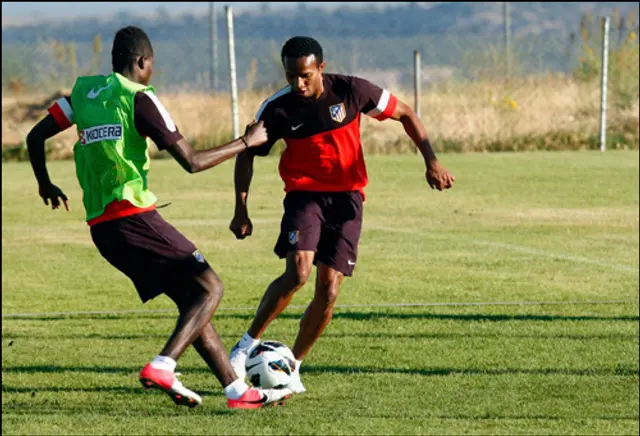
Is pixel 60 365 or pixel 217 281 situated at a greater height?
pixel 217 281

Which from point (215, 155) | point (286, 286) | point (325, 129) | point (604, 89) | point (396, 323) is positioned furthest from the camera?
point (604, 89)

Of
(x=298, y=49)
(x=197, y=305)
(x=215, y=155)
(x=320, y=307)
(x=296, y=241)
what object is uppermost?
(x=298, y=49)

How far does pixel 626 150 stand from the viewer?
2838cm

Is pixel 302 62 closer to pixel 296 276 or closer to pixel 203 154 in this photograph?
pixel 203 154

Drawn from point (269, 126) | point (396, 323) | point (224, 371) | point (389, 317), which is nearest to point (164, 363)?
point (224, 371)

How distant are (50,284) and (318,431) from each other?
7217 mm

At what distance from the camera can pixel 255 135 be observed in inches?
267

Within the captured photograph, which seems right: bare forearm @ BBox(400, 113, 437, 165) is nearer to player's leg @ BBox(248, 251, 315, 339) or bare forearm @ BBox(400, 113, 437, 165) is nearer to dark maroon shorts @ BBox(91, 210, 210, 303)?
player's leg @ BBox(248, 251, 315, 339)

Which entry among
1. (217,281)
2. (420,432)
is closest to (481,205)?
(420,432)

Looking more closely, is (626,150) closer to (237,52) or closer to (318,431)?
(318,431)

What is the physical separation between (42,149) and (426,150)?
1940 millimetres

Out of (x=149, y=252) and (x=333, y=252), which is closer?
(x=149, y=252)

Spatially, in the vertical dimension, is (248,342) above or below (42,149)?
below

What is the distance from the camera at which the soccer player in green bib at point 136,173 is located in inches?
263
